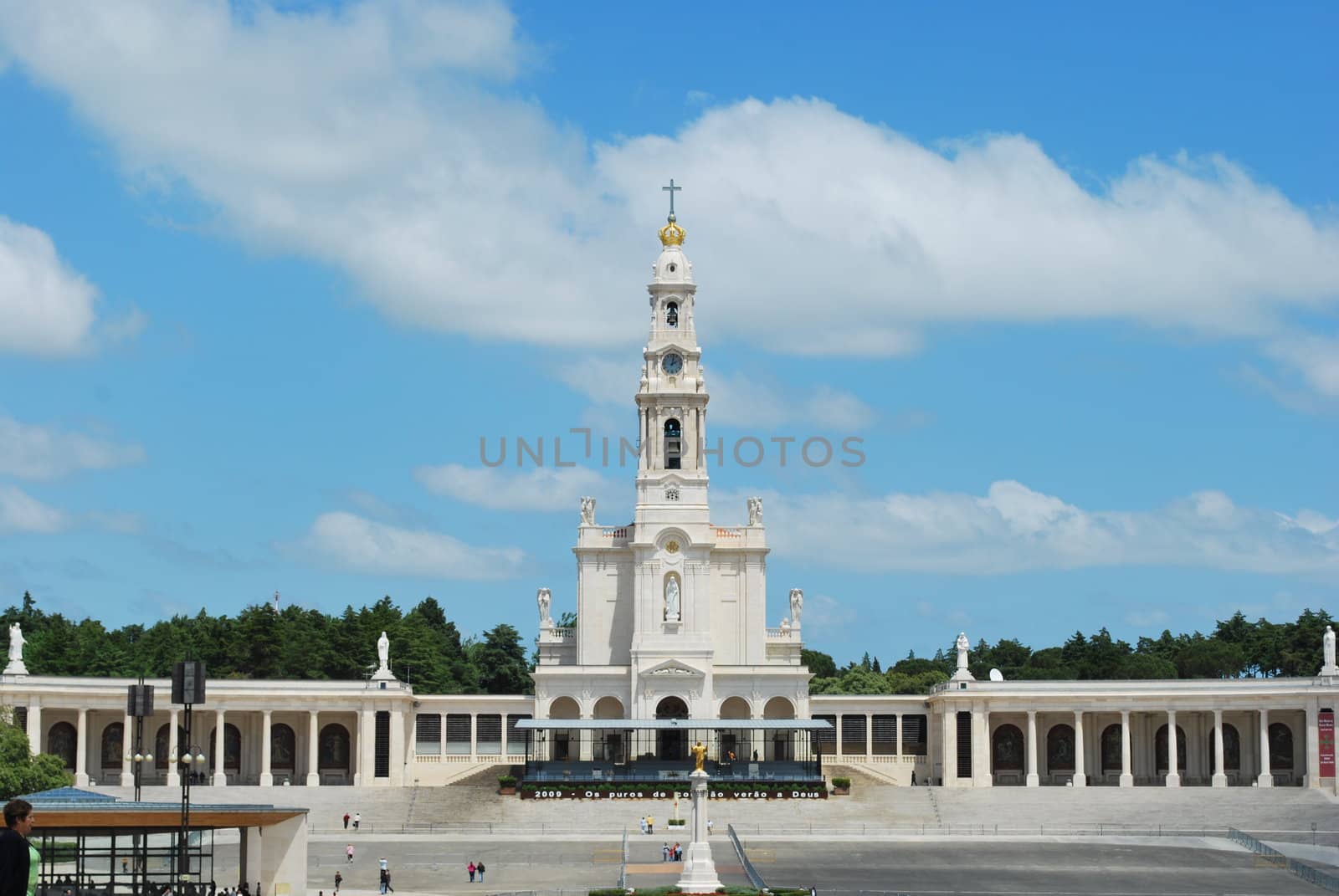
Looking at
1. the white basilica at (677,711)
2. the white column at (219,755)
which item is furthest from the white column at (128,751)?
the white column at (219,755)

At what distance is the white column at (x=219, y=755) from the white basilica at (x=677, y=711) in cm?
19

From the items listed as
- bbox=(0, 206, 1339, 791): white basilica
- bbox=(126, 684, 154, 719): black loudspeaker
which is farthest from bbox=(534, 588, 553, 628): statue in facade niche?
bbox=(126, 684, 154, 719): black loudspeaker

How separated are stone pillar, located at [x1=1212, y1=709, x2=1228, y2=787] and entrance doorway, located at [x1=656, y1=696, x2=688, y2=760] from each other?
26979 millimetres

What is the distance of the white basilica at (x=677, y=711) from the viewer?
101688mm

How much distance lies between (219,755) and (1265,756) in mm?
53147

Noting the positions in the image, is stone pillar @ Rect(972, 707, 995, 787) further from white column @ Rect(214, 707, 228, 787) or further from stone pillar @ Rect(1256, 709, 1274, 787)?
white column @ Rect(214, 707, 228, 787)

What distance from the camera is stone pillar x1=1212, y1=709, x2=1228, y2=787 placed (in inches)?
3939

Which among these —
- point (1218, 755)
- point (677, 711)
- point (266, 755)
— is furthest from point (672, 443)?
point (1218, 755)

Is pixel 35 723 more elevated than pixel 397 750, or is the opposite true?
pixel 35 723

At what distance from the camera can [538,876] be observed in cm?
6919

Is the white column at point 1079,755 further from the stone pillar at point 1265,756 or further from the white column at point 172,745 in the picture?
Answer: the white column at point 172,745

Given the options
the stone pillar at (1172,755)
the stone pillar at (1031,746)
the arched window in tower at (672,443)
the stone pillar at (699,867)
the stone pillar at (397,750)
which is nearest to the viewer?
the stone pillar at (699,867)

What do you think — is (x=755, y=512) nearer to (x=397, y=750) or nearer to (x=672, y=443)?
(x=672, y=443)

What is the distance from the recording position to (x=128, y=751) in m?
103
